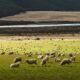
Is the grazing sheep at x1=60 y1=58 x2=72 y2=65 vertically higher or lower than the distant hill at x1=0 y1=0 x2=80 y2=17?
higher

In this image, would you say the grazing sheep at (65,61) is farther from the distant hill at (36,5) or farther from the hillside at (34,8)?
the distant hill at (36,5)

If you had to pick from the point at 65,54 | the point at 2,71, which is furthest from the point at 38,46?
the point at 2,71

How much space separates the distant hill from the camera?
4249 inches

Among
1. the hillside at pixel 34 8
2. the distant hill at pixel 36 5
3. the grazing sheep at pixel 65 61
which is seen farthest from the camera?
the distant hill at pixel 36 5

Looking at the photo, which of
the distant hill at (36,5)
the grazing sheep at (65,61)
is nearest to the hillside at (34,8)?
the distant hill at (36,5)

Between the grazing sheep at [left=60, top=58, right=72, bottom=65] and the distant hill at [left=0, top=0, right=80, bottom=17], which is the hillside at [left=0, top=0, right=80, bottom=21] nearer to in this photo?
the distant hill at [left=0, top=0, right=80, bottom=17]

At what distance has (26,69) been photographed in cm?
2792

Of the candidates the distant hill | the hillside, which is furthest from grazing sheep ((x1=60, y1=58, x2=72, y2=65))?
the distant hill

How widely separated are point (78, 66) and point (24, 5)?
9344 cm

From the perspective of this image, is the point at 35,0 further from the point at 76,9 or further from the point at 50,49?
the point at 50,49

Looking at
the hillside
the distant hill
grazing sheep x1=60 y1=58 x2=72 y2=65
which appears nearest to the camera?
grazing sheep x1=60 y1=58 x2=72 y2=65

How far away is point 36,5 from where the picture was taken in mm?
123812

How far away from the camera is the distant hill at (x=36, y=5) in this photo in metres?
108

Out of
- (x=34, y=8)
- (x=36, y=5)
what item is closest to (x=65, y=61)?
(x=34, y=8)
